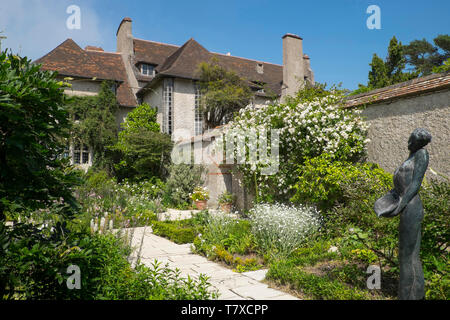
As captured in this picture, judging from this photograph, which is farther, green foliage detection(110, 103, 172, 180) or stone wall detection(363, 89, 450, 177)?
green foliage detection(110, 103, 172, 180)

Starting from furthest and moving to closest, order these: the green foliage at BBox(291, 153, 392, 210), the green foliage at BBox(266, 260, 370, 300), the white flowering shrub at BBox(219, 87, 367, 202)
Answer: the white flowering shrub at BBox(219, 87, 367, 202), the green foliage at BBox(291, 153, 392, 210), the green foliage at BBox(266, 260, 370, 300)

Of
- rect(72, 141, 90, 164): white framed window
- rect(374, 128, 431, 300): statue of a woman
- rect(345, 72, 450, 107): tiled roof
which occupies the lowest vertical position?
rect(374, 128, 431, 300): statue of a woman

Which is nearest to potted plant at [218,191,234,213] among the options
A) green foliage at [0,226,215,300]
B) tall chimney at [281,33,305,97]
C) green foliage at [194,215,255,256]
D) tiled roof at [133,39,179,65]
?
green foliage at [194,215,255,256]

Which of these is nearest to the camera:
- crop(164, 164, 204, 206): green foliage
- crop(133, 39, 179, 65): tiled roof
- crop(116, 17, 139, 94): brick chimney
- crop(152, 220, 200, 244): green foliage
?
crop(152, 220, 200, 244): green foliage

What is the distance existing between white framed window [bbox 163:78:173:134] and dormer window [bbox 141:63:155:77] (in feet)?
14.3

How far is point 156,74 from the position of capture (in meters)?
21.1

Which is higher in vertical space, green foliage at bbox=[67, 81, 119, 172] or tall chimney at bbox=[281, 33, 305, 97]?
tall chimney at bbox=[281, 33, 305, 97]

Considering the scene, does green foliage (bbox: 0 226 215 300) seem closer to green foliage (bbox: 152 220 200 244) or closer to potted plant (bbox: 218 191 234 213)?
green foliage (bbox: 152 220 200 244)

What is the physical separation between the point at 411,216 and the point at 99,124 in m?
18.6

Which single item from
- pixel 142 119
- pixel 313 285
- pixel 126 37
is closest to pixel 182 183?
pixel 142 119

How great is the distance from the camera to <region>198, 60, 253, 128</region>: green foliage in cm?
1925

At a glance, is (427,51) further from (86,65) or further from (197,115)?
(86,65)

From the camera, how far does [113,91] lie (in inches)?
811

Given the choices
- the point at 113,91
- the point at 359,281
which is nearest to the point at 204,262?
the point at 359,281
